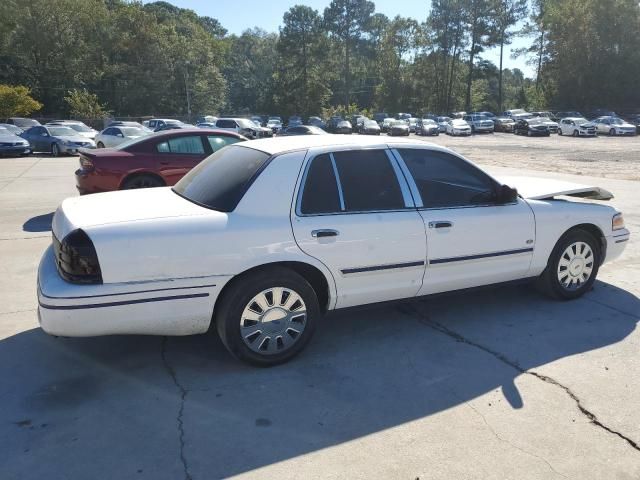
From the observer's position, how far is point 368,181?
413 cm

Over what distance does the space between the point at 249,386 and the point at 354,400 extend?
2.34ft

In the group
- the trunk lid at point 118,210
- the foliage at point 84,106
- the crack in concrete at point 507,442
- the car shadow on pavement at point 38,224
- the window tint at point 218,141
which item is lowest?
the crack in concrete at point 507,442

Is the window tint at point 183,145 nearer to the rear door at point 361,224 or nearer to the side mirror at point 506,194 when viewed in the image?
the rear door at point 361,224

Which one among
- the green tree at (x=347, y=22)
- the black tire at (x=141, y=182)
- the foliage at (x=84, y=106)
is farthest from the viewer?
the green tree at (x=347, y=22)

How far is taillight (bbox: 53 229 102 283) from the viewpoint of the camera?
10.9 feet

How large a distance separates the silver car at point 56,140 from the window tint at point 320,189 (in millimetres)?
22036

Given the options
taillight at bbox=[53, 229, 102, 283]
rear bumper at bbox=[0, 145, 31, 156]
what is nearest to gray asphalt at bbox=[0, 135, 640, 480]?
taillight at bbox=[53, 229, 102, 283]

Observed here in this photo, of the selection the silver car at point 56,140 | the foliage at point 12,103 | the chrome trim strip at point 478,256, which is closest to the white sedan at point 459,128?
the silver car at point 56,140

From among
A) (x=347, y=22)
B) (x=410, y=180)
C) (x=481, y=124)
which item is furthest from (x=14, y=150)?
(x=347, y=22)

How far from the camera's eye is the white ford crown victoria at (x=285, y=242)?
11.1ft

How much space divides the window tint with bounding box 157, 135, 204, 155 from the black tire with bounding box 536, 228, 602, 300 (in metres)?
6.52

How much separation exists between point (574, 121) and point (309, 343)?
4397cm

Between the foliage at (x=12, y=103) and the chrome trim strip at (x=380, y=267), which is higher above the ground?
the foliage at (x=12, y=103)

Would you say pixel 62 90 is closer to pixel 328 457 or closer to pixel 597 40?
pixel 597 40
